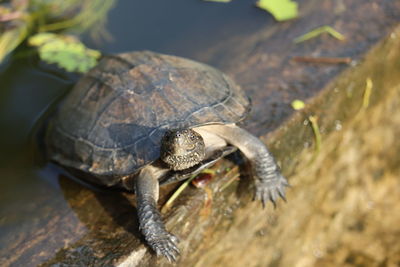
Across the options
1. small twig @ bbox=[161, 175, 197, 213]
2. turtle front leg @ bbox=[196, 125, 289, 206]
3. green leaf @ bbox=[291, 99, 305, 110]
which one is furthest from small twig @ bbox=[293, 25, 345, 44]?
small twig @ bbox=[161, 175, 197, 213]

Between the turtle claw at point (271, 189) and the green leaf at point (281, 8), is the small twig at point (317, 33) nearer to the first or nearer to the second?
the green leaf at point (281, 8)

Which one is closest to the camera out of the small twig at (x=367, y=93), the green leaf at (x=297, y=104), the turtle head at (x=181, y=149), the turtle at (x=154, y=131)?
the turtle head at (x=181, y=149)

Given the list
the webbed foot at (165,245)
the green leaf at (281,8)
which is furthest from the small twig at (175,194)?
the green leaf at (281,8)

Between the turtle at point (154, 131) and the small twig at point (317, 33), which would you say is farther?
the small twig at point (317, 33)

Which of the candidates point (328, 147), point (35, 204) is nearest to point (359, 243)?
point (328, 147)

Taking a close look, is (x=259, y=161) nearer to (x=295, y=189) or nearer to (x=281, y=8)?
(x=295, y=189)

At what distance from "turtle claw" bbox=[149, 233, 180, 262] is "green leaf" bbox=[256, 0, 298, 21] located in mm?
2420

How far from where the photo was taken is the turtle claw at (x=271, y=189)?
287 centimetres

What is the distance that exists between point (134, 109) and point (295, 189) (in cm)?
126

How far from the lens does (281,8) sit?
4.17m

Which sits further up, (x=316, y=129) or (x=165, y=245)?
(x=316, y=129)

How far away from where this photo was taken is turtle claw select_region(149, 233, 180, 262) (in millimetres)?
2387

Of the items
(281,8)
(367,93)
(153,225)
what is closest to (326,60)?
(367,93)

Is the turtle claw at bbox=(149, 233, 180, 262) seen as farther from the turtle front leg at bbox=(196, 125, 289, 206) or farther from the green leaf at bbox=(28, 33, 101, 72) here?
the green leaf at bbox=(28, 33, 101, 72)
